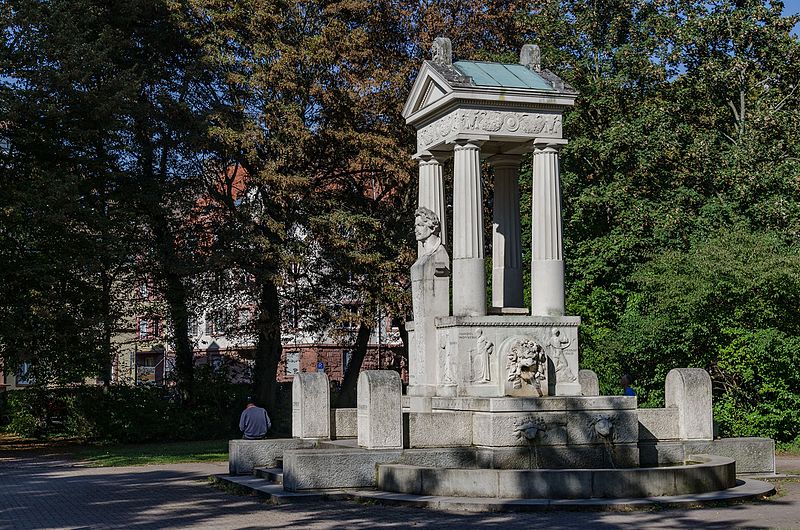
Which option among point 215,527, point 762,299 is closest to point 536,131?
point 215,527

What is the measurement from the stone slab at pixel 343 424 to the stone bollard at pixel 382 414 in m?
2.72

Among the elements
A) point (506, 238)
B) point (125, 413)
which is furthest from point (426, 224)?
point (125, 413)

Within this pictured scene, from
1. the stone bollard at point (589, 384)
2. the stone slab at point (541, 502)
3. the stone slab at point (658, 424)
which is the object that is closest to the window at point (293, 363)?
the stone bollard at point (589, 384)

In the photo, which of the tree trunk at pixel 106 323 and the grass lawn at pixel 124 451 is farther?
the tree trunk at pixel 106 323

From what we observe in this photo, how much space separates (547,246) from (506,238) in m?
1.62

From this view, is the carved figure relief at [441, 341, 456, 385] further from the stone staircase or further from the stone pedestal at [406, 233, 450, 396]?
the stone staircase

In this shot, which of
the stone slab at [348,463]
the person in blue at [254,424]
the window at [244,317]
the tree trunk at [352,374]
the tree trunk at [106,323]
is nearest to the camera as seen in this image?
the stone slab at [348,463]

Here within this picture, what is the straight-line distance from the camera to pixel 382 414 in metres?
16.7

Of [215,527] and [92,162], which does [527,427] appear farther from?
[92,162]

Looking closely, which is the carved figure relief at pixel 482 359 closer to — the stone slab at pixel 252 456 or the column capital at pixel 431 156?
the column capital at pixel 431 156

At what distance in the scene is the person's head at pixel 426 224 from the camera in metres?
19.3

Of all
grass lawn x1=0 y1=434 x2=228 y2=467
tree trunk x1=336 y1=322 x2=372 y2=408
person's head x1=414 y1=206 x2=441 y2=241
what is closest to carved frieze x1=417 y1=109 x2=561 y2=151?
person's head x1=414 y1=206 x2=441 y2=241

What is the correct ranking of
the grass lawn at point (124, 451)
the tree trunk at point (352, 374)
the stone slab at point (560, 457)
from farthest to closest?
the tree trunk at point (352, 374) → the grass lawn at point (124, 451) → the stone slab at point (560, 457)

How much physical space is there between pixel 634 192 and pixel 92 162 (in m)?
16.2
